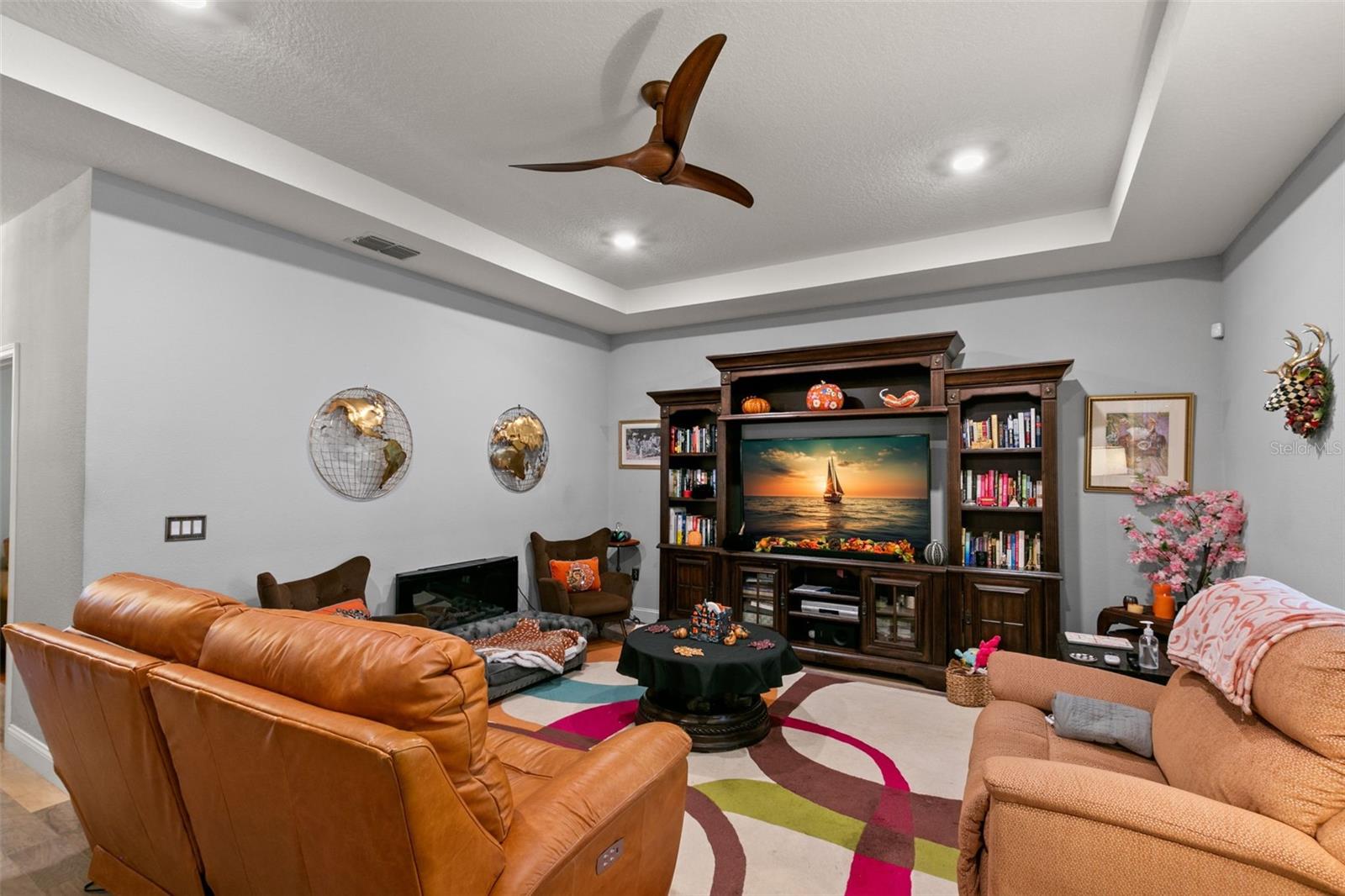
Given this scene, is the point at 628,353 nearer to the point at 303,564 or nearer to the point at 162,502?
the point at 303,564

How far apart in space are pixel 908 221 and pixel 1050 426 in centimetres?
162

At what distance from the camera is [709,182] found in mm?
2969

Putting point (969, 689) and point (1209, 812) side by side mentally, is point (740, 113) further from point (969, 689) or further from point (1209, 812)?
point (969, 689)

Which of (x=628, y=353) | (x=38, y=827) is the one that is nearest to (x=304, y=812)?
(x=38, y=827)

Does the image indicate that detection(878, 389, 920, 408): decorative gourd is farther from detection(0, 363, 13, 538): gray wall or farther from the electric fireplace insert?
detection(0, 363, 13, 538): gray wall

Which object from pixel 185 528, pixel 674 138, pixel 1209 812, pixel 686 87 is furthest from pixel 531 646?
pixel 1209 812

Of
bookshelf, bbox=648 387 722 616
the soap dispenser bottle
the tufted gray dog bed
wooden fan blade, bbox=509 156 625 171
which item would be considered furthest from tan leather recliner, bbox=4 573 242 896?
bookshelf, bbox=648 387 722 616

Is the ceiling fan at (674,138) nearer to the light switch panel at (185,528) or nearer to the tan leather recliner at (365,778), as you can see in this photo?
the tan leather recliner at (365,778)

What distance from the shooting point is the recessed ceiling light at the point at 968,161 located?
10.9ft

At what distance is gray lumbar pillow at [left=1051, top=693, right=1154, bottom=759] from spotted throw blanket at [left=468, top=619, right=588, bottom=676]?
A: 115 inches

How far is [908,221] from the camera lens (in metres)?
4.25

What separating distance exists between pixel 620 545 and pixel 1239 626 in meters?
4.74

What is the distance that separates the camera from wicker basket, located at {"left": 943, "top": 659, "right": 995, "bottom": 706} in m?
4.02

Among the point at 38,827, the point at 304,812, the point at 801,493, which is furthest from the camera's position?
the point at 801,493
